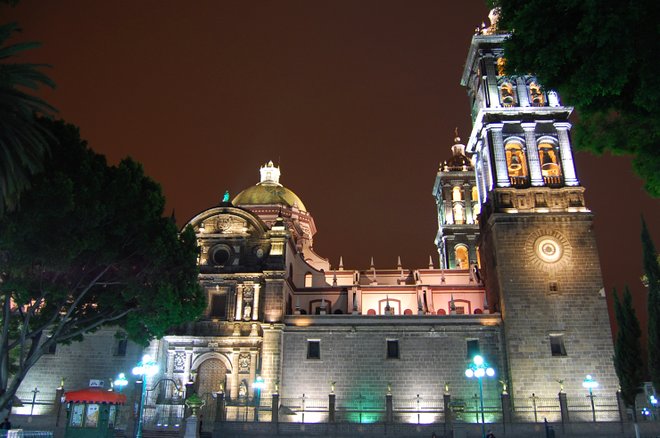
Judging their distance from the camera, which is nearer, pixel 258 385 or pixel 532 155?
pixel 258 385

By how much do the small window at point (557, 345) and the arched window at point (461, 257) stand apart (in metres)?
15.2

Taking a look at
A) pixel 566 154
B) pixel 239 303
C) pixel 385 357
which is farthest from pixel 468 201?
pixel 239 303

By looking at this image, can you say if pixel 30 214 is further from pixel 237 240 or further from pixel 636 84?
pixel 237 240

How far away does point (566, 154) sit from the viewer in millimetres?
35469

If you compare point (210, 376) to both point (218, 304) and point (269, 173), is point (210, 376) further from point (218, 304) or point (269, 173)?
point (269, 173)

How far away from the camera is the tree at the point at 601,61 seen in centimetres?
1074

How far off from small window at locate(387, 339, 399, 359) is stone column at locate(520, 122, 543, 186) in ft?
43.8

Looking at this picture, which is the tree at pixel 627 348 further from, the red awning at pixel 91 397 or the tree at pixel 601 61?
the red awning at pixel 91 397

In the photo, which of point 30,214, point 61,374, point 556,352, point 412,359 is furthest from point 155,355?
point 556,352

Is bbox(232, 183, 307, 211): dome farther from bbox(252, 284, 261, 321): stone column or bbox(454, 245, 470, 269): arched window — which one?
bbox(252, 284, 261, 321): stone column

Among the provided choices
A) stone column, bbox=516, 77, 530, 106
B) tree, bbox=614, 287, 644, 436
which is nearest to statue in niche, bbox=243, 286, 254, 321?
tree, bbox=614, 287, 644, 436

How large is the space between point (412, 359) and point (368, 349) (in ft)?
8.91

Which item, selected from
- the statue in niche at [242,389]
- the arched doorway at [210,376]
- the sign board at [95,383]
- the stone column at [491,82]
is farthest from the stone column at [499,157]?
the sign board at [95,383]

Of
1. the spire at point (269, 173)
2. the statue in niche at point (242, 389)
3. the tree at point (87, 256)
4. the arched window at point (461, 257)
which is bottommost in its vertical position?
the statue in niche at point (242, 389)
